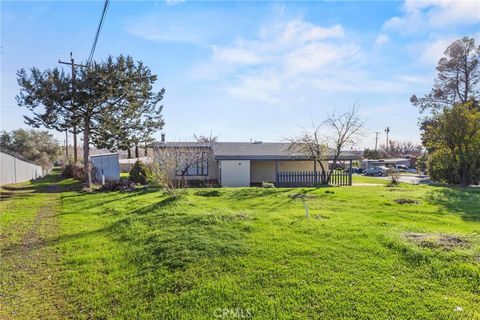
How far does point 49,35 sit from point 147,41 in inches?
117

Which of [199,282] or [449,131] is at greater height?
[449,131]

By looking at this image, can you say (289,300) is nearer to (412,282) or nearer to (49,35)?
(412,282)

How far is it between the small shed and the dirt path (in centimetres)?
1368

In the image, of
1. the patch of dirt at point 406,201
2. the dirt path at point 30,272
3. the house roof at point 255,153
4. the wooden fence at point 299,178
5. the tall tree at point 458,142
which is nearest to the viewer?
the dirt path at point 30,272

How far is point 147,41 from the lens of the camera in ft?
30.2

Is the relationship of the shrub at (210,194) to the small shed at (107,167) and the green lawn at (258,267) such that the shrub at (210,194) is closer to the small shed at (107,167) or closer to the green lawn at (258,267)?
the green lawn at (258,267)

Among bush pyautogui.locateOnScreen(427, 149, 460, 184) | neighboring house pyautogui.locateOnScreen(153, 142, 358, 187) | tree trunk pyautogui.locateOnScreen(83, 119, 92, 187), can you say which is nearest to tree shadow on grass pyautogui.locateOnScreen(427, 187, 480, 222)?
bush pyautogui.locateOnScreen(427, 149, 460, 184)

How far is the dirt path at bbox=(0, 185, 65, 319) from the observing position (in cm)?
434

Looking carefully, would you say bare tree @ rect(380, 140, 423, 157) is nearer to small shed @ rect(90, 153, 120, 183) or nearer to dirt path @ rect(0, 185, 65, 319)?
small shed @ rect(90, 153, 120, 183)

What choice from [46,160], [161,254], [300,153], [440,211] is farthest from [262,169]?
[46,160]

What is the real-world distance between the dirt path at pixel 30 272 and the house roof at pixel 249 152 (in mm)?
12135

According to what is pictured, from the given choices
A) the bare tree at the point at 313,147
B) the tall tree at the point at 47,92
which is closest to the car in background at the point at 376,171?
the bare tree at the point at 313,147

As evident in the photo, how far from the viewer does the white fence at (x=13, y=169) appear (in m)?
20.7

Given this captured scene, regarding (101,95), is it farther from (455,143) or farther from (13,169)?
(455,143)
